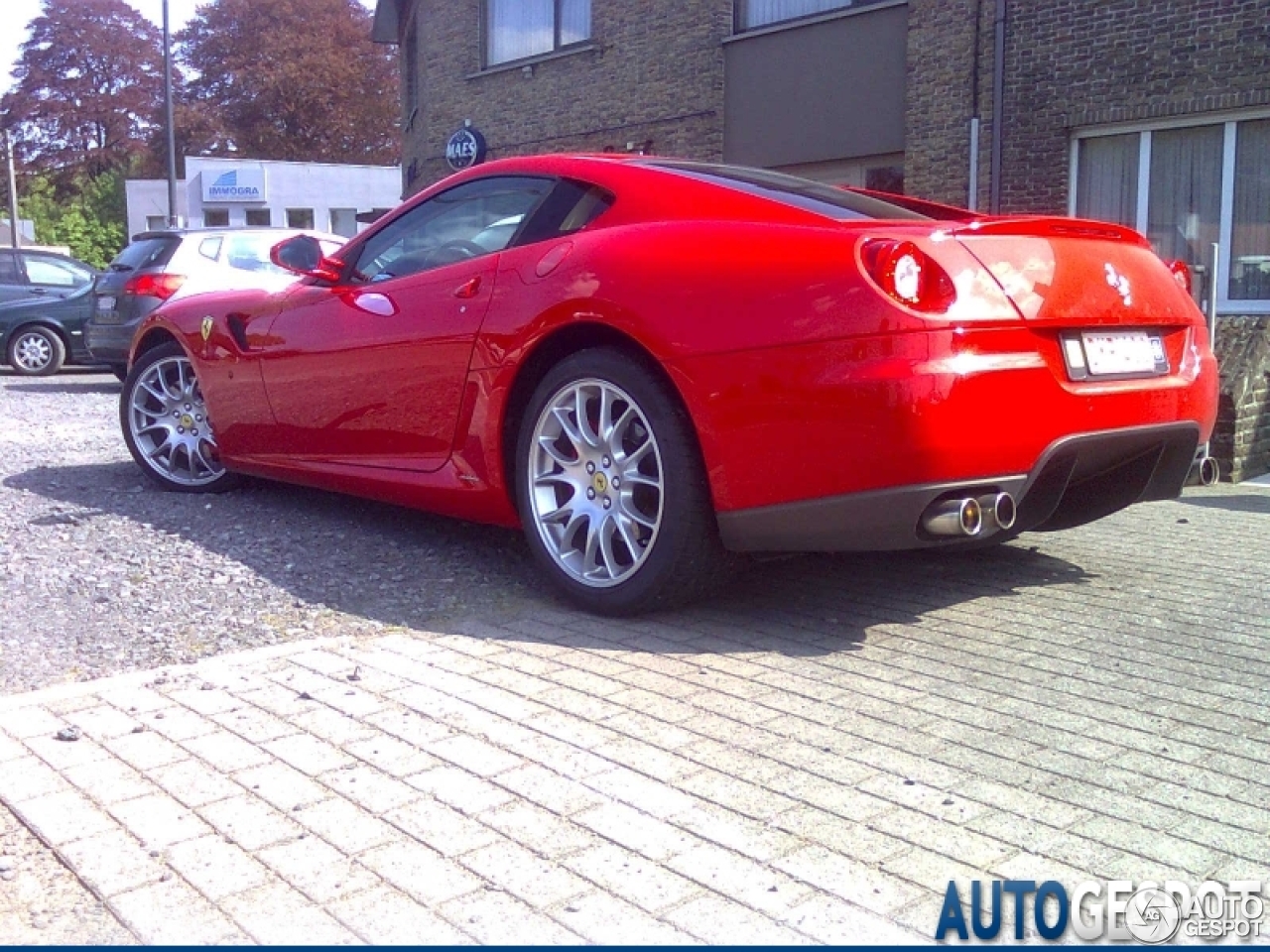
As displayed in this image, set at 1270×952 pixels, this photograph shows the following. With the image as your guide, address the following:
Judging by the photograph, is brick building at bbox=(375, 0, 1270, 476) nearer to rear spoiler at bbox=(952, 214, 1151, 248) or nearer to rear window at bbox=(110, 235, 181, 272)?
rear spoiler at bbox=(952, 214, 1151, 248)

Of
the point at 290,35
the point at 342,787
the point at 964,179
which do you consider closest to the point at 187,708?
the point at 342,787

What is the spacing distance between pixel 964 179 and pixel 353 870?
11.8 metres

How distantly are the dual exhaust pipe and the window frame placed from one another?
15.3 meters

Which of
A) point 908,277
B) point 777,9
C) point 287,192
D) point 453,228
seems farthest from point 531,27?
point 287,192

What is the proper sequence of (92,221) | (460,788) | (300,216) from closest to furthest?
(460,788) < (300,216) < (92,221)

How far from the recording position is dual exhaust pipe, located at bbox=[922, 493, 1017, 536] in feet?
12.3

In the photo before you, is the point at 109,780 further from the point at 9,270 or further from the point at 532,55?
the point at 532,55

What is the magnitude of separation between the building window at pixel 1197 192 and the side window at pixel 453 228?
7.49 meters

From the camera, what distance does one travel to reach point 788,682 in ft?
12.4

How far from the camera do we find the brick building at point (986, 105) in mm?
11203

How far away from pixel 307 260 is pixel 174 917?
3.57 m

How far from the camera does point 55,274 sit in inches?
707

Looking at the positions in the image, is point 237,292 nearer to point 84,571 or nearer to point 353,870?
point 84,571

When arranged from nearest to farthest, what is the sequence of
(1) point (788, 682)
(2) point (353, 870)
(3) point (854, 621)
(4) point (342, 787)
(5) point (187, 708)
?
(2) point (353, 870) < (4) point (342, 787) < (5) point (187, 708) < (1) point (788, 682) < (3) point (854, 621)
